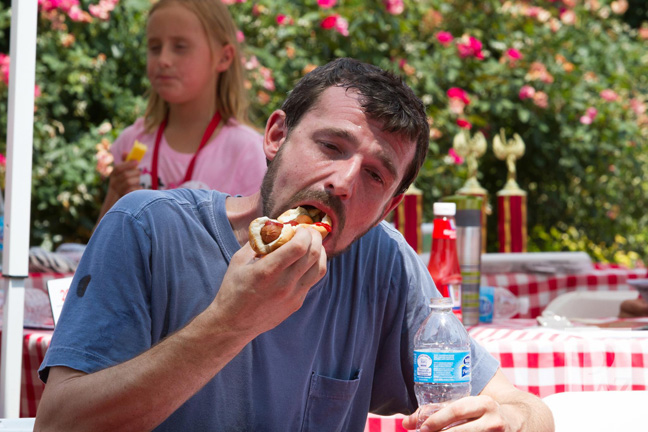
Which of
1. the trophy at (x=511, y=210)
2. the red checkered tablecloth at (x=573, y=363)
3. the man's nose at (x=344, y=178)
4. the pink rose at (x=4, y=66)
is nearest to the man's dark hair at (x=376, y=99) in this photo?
the man's nose at (x=344, y=178)

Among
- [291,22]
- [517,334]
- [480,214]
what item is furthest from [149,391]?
[291,22]

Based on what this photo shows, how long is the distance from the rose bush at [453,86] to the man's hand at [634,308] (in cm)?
258

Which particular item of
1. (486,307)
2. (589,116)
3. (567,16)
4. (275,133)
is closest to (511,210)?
(486,307)

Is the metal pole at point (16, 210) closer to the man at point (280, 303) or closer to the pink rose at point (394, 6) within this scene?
the man at point (280, 303)

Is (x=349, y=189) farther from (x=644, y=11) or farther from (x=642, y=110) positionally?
(x=644, y=11)

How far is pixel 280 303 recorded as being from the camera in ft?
4.37

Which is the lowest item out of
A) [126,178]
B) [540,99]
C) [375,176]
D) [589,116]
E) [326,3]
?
[375,176]

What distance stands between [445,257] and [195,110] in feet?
4.55

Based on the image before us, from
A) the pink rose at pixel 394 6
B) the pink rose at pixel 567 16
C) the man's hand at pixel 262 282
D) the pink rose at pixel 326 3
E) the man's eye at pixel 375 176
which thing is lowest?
the man's hand at pixel 262 282

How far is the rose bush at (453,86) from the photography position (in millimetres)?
5594

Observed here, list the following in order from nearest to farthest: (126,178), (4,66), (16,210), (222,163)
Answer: (16,210) < (126,178) < (222,163) < (4,66)

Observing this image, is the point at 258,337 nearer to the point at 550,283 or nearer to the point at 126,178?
the point at 126,178

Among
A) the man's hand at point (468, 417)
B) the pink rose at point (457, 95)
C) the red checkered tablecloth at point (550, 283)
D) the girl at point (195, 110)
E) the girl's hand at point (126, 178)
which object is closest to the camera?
the man's hand at point (468, 417)

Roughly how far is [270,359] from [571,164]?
5.82 m
